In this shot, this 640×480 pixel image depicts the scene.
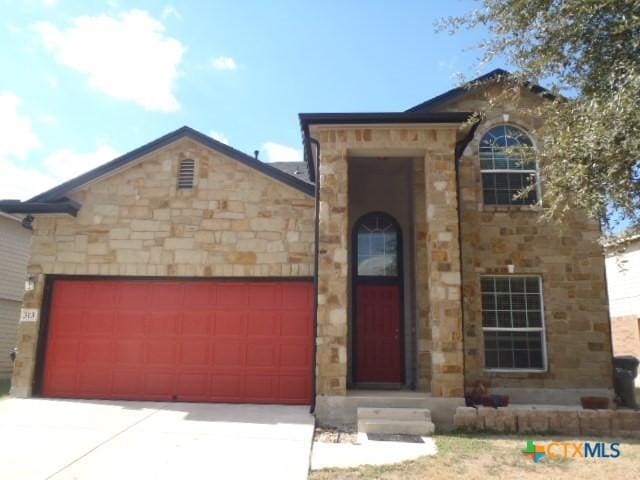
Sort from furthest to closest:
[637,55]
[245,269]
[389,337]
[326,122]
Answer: [389,337] < [245,269] < [326,122] < [637,55]

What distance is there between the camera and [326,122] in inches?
345

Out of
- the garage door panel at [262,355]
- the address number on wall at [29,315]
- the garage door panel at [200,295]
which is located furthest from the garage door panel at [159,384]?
the address number on wall at [29,315]

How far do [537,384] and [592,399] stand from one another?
4.26 feet

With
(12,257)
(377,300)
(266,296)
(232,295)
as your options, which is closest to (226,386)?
(232,295)

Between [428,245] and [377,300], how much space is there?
259 cm

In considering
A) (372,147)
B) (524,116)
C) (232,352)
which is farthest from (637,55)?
(232,352)

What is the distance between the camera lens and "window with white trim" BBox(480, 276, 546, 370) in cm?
986

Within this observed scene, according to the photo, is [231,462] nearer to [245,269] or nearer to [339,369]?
[339,369]

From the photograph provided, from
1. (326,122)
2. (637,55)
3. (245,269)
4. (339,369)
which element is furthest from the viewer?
(245,269)

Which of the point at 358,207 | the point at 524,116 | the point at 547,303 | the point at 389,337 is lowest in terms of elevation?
the point at 389,337

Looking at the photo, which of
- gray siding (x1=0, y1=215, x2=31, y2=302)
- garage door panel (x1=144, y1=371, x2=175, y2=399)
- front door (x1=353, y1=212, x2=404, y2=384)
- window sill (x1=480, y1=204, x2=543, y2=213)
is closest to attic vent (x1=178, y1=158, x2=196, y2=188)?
garage door panel (x1=144, y1=371, x2=175, y2=399)

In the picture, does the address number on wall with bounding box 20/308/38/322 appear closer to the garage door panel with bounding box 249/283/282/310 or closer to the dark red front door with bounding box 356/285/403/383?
the garage door panel with bounding box 249/283/282/310

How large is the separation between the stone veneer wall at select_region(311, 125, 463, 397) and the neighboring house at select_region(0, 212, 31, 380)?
32.8ft

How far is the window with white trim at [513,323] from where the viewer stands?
9859 millimetres
